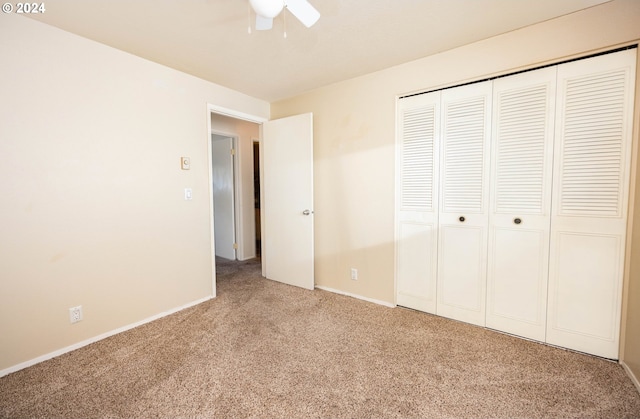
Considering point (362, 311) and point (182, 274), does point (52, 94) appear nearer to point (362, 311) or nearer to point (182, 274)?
point (182, 274)

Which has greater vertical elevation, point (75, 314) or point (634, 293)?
point (634, 293)

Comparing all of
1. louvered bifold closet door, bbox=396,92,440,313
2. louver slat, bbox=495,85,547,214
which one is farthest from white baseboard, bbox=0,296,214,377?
louver slat, bbox=495,85,547,214

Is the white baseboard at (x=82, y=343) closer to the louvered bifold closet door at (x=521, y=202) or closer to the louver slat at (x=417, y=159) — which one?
the louver slat at (x=417, y=159)

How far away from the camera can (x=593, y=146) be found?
1.77 metres

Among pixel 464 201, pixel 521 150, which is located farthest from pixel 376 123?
pixel 521 150

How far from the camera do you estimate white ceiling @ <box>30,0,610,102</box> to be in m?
1.68

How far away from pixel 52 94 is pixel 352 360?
273 cm

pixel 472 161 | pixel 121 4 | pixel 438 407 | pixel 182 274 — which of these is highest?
pixel 121 4

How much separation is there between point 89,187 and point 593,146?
3530 millimetres

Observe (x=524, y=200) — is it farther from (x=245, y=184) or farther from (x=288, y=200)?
(x=245, y=184)

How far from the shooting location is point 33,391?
1.56m

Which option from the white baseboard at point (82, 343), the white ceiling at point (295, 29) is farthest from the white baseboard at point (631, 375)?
the white baseboard at point (82, 343)

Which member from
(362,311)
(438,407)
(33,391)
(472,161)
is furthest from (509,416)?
(33,391)

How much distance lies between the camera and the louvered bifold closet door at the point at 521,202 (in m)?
1.92
